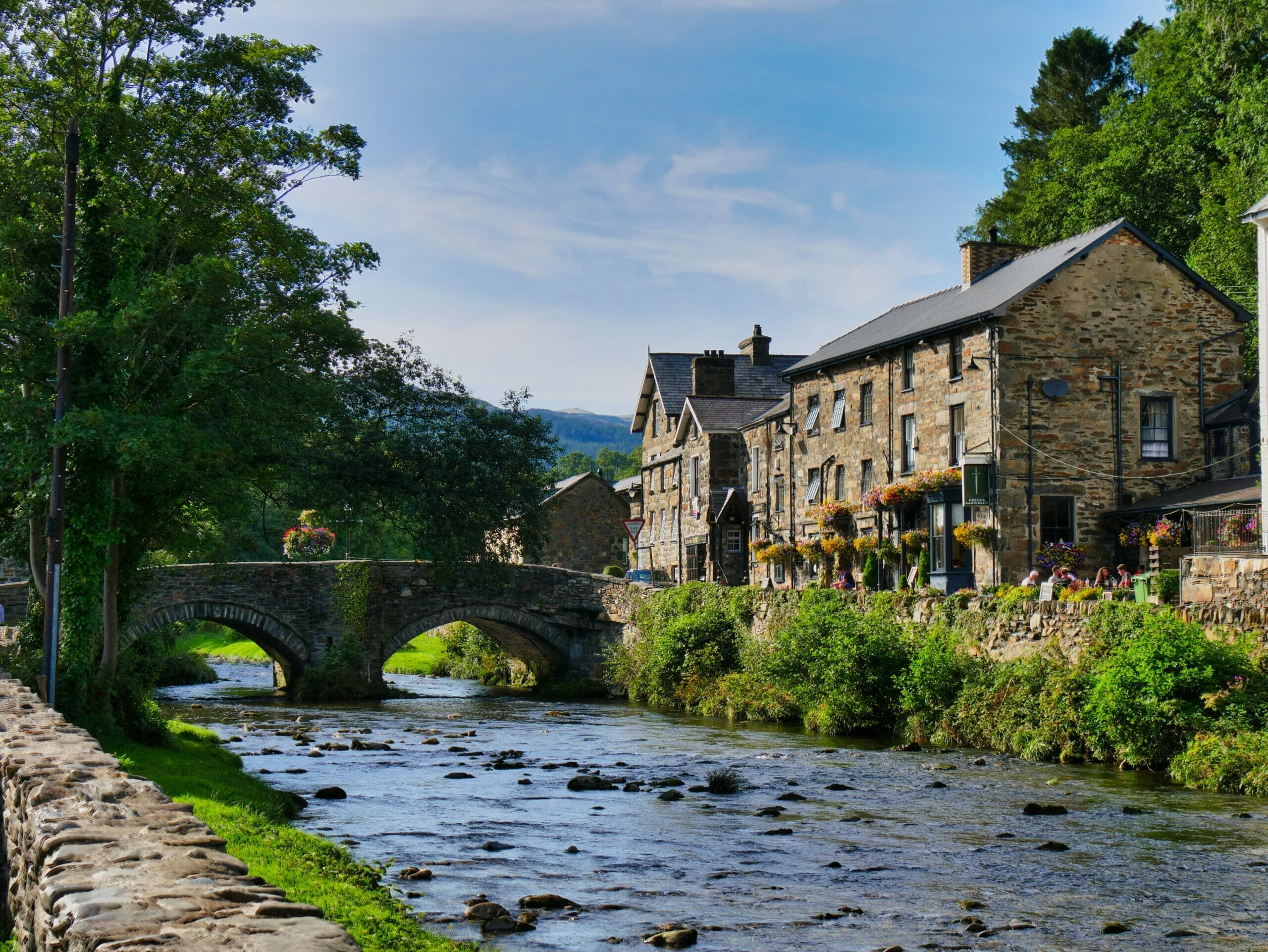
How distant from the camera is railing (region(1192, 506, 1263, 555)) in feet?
84.9

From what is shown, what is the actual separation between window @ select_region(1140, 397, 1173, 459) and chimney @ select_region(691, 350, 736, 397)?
24913 mm

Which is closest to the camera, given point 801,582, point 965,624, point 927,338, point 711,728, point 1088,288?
point 965,624

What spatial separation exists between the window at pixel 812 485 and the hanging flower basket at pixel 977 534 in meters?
9.74

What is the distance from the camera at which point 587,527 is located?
210ft

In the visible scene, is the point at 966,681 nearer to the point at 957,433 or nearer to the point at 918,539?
the point at 918,539

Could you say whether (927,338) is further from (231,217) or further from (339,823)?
(339,823)

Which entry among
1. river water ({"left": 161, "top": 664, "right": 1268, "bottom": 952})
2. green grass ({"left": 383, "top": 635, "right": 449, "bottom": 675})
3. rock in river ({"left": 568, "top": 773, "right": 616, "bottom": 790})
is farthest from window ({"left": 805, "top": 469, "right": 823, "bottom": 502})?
rock in river ({"left": 568, "top": 773, "right": 616, "bottom": 790})

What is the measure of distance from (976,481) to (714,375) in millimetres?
25566

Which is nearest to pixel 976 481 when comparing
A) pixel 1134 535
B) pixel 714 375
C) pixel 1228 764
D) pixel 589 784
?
pixel 1134 535

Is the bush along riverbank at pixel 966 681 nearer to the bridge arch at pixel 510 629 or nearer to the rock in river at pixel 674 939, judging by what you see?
the bridge arch at pixel 510 629

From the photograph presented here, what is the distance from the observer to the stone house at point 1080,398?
32969 millimetres

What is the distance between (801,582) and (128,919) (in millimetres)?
39253

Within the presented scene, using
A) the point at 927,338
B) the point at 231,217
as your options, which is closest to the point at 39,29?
the point at 231,217

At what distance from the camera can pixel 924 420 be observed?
36.7 meters
